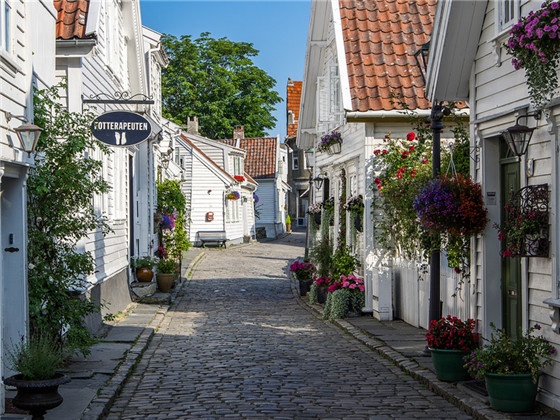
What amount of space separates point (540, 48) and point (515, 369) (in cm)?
296

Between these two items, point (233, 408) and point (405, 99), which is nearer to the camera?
point (233, 408)

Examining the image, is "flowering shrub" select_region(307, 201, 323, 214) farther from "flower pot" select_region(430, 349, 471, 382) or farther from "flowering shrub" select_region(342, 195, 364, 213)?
"flower pot" select_region(430, 349, 471, 382)

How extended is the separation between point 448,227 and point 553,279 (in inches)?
77.8

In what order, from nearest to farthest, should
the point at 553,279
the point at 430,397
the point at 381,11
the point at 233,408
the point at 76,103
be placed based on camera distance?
the point at 553,279 < the point at 233,408 < the point at 430,397 < the point at 76,103 < the point at 381,11

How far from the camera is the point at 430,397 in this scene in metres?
9.45

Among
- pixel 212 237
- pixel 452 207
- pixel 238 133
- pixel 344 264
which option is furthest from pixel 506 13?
pixel 238 133

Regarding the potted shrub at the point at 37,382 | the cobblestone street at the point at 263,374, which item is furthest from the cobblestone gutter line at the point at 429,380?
the potted shrub at the point at 37,382

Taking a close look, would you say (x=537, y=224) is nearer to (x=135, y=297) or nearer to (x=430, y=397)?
(x=430, y=397)

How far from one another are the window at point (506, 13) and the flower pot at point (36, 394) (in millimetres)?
5828

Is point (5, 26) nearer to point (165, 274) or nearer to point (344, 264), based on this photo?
point (344, 264)

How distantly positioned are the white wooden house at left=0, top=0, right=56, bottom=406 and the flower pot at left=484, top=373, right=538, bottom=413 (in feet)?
15.8

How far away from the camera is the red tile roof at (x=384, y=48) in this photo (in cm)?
1575

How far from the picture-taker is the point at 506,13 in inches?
372

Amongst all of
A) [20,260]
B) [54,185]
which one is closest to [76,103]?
[54,185]
